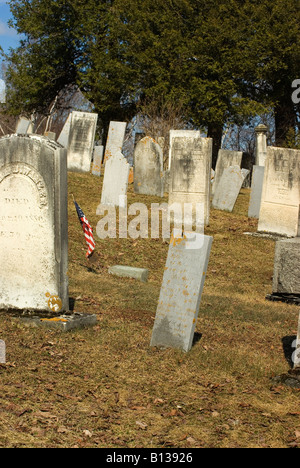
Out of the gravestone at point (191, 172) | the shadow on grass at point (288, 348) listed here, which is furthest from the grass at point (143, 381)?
the gravestone at point (191, 172)

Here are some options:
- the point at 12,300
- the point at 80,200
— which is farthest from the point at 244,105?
the point at 12,300

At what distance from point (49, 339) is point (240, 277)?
5.83 meters

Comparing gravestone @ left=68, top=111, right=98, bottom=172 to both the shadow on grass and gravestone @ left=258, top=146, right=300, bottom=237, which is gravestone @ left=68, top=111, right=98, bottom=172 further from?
the shadow on grass

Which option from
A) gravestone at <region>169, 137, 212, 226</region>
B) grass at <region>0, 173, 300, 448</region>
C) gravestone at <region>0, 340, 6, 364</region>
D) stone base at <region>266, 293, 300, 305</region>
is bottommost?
stone base at <region>266, 293, 300, 305</region>

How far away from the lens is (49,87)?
34.7 m

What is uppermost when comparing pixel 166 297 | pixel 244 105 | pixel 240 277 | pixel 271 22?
pixel 271 22

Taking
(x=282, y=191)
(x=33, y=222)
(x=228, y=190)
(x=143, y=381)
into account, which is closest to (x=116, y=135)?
→ (x=228, y=190)

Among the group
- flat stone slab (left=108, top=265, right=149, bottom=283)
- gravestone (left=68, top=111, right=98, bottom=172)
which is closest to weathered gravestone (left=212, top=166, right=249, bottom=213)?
gravestone (left=68, top=111, right=98, bottom=172)

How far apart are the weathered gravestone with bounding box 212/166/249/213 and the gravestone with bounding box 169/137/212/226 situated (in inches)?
104

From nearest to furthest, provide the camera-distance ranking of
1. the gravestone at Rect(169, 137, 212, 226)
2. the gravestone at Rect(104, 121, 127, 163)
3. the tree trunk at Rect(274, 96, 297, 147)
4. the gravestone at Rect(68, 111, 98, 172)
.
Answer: the gravestone at Rect(169, 137, 212, 226), the gravestone at Rect(68, 111, 98, 172), the gravestone at Rect(104, 121, 127, 163), the tree trunk at Rect(274, 96, 297, 147)

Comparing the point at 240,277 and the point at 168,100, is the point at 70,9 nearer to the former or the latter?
the point at 168,100

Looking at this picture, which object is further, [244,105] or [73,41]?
[73,41]

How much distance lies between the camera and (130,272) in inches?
415

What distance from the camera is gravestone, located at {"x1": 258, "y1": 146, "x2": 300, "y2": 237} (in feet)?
47.0
